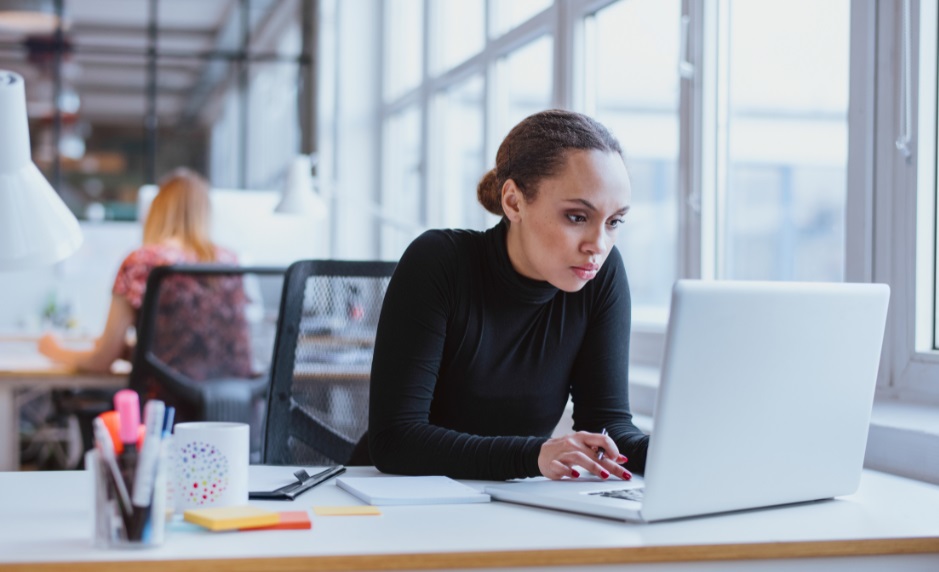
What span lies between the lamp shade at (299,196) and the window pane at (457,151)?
1107mm

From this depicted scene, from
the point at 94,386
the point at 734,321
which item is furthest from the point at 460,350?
the point at 94,386

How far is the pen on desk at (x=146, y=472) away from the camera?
103cm

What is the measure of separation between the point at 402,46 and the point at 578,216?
470cm

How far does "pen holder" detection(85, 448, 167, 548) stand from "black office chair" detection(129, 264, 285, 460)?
1744 mm

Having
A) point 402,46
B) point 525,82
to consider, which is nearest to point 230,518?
point 525,82

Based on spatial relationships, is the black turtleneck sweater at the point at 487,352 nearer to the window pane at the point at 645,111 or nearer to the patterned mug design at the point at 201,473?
the patterned mug design at the point at 201,473

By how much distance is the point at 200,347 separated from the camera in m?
3.00

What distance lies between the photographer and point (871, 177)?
6.41 feet

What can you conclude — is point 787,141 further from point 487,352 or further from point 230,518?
point 230,518

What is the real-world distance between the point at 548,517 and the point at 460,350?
0.50 m

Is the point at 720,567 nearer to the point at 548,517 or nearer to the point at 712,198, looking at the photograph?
the point at 548,517

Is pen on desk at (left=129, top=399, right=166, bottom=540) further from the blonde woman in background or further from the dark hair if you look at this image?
the blonde woman in background

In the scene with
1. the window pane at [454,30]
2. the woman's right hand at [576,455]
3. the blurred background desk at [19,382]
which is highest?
the window pane at [454,30]

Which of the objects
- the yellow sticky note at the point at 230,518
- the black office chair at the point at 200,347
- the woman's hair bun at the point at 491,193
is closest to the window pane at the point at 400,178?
the black office chair at the point at 200,347
